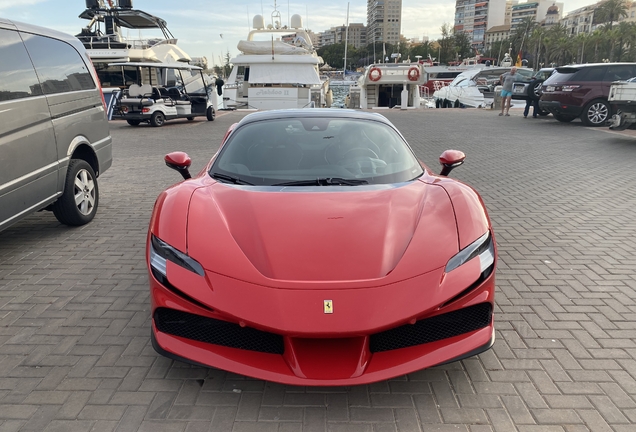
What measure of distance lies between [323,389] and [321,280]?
0.66 meters

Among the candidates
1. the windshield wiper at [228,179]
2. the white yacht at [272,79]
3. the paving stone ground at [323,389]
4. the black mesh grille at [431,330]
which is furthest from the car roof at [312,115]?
the white yacht at [272,79]

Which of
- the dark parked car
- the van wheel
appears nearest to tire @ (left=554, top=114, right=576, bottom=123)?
the dark parked car

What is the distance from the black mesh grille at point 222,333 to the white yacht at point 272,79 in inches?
882

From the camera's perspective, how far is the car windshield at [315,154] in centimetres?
316

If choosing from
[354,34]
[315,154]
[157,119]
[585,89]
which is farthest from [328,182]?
[354,34]

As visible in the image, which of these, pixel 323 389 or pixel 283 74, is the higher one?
pixel 283 74

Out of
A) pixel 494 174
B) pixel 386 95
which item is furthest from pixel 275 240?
pixel 386 95

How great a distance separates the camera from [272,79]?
25609mm

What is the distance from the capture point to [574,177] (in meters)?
7.37

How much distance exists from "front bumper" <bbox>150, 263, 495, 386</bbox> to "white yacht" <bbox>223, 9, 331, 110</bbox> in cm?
2241

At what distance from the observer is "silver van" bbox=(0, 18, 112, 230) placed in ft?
12.5

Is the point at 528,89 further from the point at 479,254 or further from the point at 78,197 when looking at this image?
the point at 479,254

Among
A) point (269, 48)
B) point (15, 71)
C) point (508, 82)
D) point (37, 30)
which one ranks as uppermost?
point (269, 48)

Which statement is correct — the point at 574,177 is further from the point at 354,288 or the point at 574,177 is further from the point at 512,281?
the point at 354,288
